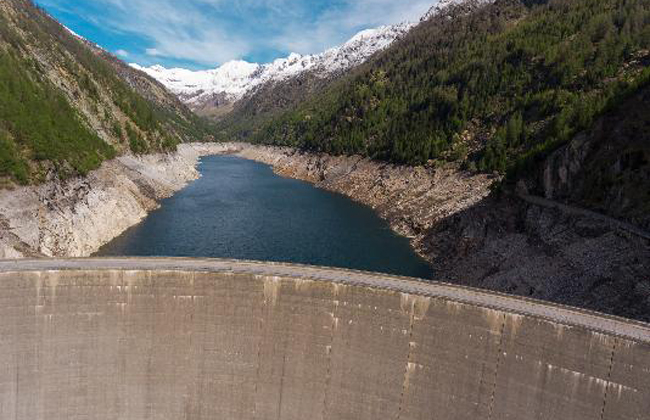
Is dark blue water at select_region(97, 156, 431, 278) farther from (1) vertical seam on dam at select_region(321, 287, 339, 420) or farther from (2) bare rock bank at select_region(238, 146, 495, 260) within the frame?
(1) vertical seam on dam at select_region(321, 287, 339, 420)

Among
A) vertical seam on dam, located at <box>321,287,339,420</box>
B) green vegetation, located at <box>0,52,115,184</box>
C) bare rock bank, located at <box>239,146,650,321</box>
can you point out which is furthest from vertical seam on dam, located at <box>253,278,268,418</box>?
green vegetation, located at <box>0,52,115,184</box>

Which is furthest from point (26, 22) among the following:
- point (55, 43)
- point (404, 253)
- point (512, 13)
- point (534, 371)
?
point (512, 13)

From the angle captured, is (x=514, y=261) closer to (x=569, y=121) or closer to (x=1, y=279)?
(x=569, y=121)

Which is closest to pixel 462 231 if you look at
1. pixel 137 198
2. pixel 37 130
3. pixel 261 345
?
pixel 261 345

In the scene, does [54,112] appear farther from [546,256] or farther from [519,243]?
[546,256]

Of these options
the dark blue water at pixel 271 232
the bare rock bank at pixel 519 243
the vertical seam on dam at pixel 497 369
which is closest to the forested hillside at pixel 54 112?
the dark blue water at pixel 271 232

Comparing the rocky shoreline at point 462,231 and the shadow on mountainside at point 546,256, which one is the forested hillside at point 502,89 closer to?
the rocky shoreline at point 462,231
